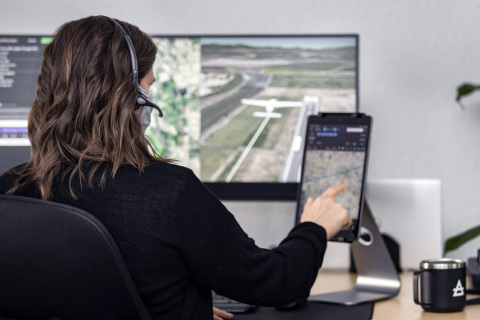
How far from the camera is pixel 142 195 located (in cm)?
102

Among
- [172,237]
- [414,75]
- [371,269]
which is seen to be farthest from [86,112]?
[414,75]

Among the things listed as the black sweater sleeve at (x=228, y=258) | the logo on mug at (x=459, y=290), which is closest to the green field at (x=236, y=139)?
the logo on mug at (x=459, y=290)

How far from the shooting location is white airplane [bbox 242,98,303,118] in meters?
2.12

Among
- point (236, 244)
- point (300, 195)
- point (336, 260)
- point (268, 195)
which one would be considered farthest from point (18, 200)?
point (336, 260)

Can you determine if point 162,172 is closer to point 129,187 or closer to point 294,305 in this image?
point 129,187

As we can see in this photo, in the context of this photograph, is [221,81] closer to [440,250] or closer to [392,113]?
[392,113]

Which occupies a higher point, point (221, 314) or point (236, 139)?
point (236, 139)

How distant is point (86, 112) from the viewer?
1063mm

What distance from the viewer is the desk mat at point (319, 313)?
1452 mm

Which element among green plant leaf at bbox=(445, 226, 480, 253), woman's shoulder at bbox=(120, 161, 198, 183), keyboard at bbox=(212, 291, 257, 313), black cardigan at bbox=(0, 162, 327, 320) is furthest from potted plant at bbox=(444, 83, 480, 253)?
woman's shoulder at bbox=(120, 161, 198, 183)

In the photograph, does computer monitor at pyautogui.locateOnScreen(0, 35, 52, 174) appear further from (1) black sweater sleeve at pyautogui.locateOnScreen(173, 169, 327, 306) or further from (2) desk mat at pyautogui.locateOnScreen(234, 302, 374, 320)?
(1) black sweater sleeve at pyautogui.locateOnScreen(173, 169, 327, 306)

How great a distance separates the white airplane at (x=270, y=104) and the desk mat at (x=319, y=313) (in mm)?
743

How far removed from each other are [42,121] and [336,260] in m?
1.37

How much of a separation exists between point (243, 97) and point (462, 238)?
2.79 feet
